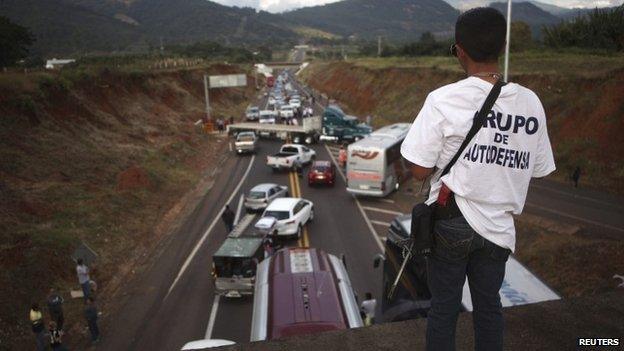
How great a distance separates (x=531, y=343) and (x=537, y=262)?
13223 millimetres

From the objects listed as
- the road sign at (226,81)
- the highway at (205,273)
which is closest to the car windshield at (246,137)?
the highway at (205,273)

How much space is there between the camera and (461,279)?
9.39 ft

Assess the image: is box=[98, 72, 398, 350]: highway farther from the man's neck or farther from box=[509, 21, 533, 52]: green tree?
box=[509, 21, 533, 52]: green tree

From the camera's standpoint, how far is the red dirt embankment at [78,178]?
52.7ft

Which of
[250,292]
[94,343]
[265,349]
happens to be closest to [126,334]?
[94,343]

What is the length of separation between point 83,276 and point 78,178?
12524 millimetres

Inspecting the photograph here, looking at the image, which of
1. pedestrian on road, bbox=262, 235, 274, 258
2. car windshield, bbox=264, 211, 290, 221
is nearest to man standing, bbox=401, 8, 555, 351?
pedestrian on road, bbox=262, 235, 274, 258

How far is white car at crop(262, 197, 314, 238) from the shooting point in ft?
65.4

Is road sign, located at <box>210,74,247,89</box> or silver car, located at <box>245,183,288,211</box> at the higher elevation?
road sign, located at <box>210,74,247,89</box>

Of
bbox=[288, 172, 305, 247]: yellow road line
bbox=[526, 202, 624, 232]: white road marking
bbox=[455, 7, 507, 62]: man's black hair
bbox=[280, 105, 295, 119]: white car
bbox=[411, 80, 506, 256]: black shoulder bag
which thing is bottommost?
bbox=[288, 172, 305, 247]: yellow road line

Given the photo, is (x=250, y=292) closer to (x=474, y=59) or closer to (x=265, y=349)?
(x=265, y=349)

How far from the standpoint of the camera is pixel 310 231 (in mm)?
21438

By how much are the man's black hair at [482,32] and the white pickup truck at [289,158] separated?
98.1 feet

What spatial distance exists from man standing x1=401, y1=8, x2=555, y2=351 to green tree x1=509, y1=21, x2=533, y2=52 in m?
64.8
